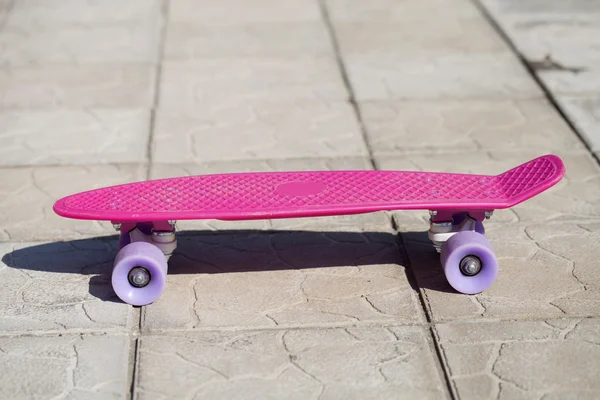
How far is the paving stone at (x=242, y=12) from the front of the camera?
758cm

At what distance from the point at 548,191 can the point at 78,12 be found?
15.0 feet

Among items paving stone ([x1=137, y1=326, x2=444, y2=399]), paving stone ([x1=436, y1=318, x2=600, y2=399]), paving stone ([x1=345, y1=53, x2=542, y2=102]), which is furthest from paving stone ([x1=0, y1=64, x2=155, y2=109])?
paving stone ([x1=436, y1=318, x2=600, y2=399])

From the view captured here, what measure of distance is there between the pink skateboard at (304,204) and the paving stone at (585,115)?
60.2 inches

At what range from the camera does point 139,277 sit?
12.8 feet

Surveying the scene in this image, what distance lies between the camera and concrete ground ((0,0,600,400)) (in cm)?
356

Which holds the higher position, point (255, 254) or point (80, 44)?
point (255, 254)

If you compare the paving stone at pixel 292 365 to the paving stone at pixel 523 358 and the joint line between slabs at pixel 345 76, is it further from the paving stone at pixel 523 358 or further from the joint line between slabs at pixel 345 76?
the joint line between slabs at pixel 345 76

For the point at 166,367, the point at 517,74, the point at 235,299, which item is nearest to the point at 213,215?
the point at 235,299

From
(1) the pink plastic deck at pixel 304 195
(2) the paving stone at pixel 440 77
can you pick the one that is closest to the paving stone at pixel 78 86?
(2) the paving stone at pixel 440 77

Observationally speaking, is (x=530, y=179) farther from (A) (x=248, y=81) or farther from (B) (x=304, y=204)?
(A) (x=248, y=81)

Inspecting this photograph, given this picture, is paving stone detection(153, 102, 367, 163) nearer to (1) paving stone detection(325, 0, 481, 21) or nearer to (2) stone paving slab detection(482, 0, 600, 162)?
(2) stone paving slab detection(482, 0, 600, 162)

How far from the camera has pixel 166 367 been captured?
11.6 ft

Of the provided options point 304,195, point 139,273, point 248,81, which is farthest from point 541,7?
point 139,273

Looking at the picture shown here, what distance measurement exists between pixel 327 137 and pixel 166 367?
7.82 ft
